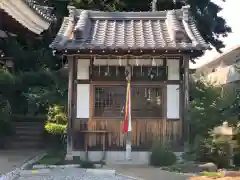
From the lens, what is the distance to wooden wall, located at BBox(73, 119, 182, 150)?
14.0 meters

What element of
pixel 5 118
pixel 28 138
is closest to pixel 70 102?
pixel 5 118

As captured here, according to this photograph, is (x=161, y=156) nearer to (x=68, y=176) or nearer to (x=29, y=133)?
(x=68, y=176)

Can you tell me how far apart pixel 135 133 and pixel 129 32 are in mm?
3825

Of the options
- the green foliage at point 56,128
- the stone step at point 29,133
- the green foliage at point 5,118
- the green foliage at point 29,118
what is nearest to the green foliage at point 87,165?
the green foliage at point 56,128

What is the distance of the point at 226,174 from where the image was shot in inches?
418

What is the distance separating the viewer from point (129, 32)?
15.0 metres

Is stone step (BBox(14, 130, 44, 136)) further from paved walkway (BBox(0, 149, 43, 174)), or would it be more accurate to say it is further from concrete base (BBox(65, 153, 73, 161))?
concrete base (BBox(65, 153, 73, 161))

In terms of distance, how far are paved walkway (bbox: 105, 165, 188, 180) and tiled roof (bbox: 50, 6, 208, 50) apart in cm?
392

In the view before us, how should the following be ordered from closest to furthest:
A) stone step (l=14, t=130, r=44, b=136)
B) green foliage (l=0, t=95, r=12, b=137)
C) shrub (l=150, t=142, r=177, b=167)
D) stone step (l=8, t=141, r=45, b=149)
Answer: shrub (l=150, t=142, r=177, b=167) → green foliage (l=0, t=95, r=12, b=137) → stone step (l=8, t=141, r=45, b=149) → stone step (l=14, t=130, r=44, b=136)

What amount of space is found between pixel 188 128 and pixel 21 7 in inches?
361

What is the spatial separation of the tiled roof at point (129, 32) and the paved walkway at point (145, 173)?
3.92 meters

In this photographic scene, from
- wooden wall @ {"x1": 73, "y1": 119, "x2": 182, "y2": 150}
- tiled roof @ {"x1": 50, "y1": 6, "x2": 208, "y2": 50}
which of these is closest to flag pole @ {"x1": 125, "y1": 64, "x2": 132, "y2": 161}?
wooden wall @ {"x1": 73, "y1": 119, "x2": 182, "y2": 150}

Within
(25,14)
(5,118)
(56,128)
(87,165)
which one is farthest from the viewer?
(5,118)

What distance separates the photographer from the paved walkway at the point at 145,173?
36.2ft
